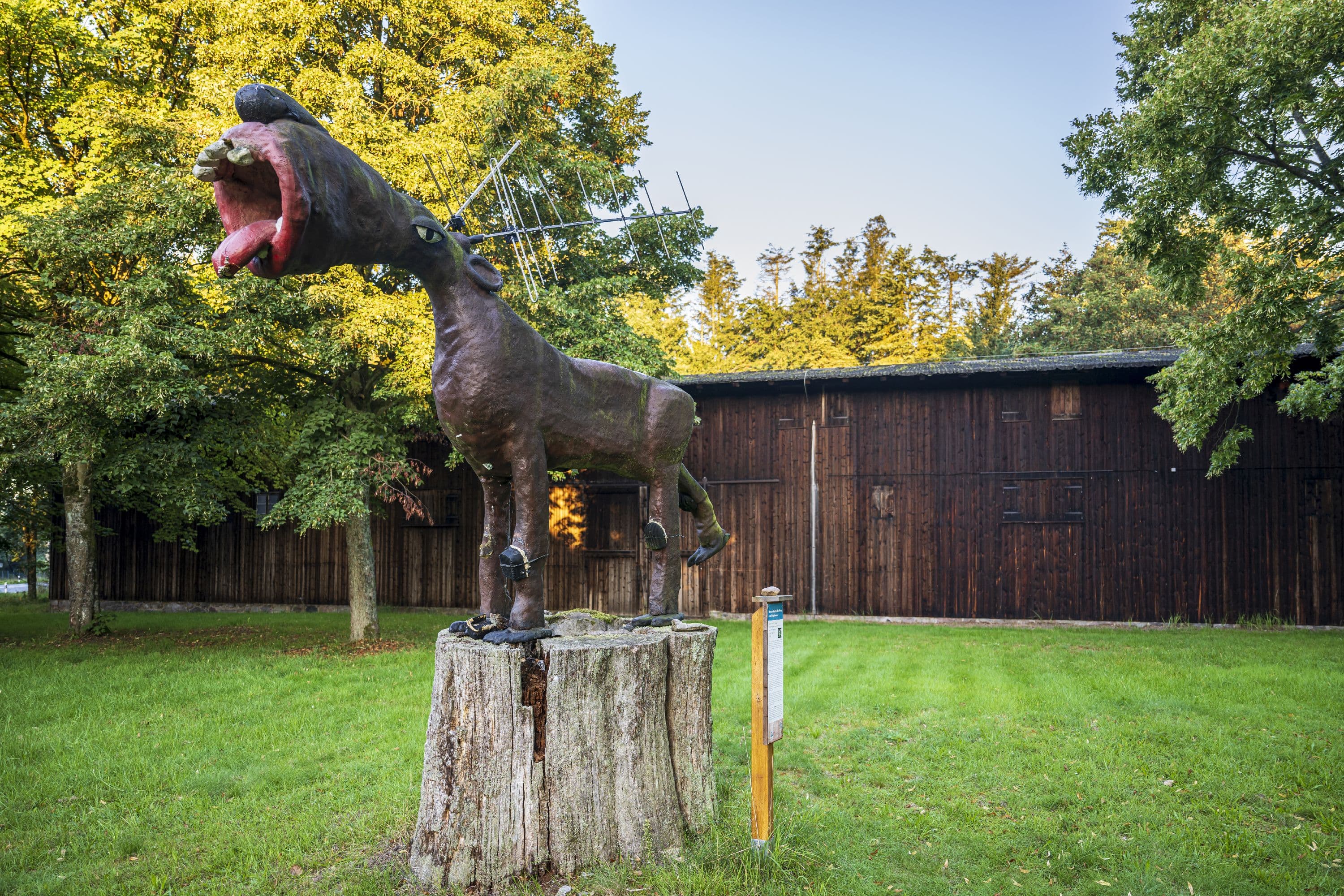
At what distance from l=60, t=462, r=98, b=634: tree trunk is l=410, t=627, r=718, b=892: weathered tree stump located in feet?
39.9

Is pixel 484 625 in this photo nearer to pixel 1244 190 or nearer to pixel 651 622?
pixel 651 622

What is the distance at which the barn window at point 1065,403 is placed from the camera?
1589cm

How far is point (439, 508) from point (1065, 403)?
1387cm

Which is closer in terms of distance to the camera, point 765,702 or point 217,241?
point 765,702

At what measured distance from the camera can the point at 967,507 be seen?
1630 centimetres

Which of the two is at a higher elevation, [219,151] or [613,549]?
[219,151]

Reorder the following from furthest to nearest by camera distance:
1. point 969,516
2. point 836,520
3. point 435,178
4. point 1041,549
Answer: point 836,520 → point 969,516 → point 1041,549 → point 435,178

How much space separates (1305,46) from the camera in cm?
928

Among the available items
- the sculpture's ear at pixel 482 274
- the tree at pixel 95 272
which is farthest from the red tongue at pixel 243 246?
the tree at pixel 95 272

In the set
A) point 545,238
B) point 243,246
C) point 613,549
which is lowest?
point 613,549

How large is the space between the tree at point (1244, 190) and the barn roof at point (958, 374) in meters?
3.04

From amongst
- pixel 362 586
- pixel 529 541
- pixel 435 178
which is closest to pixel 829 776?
pixel 529 541

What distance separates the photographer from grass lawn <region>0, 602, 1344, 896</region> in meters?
4.44

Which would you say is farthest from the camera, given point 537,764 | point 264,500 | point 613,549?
point 264,500
